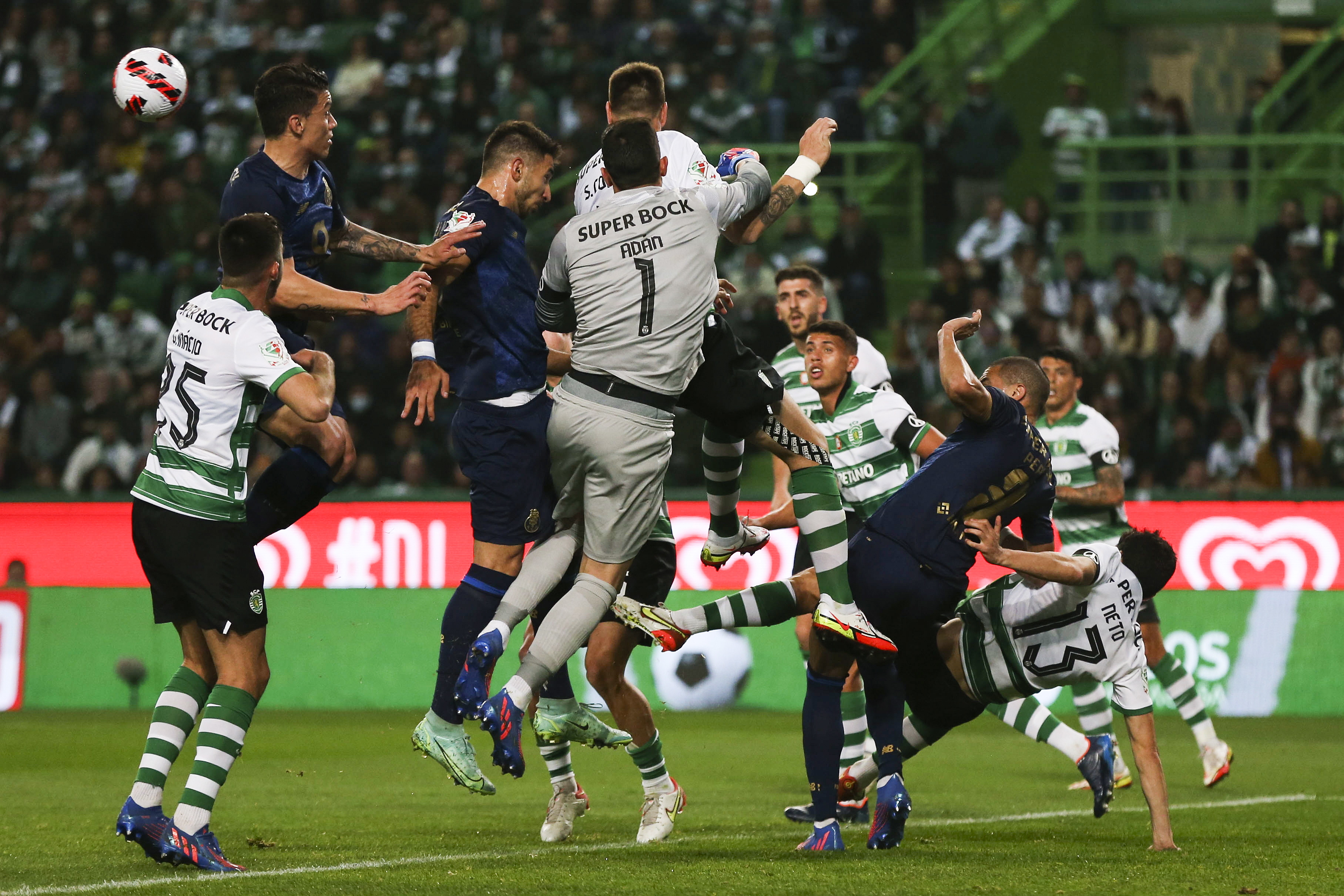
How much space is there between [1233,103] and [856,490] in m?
14.0

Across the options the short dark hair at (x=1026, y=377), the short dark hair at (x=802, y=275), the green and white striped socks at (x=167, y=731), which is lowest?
the green and white striped socks at (x=167, y=731)

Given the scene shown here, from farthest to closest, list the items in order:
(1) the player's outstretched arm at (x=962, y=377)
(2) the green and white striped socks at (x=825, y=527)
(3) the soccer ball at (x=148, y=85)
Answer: (3) the soccer ball at (x=148, y=85)
(2) the green and white striped socks at (x=825, y=527)
(1) the player's outstretched arm at (x=962, y=377)

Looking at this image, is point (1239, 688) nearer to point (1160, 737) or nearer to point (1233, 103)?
point (1160, 737)

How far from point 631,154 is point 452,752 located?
233 centimetres

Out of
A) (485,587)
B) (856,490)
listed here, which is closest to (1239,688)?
(856,490)

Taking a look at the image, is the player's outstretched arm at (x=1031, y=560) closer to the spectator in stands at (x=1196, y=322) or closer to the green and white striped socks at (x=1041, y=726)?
the green and white striped socks at (x=1041, y=726)

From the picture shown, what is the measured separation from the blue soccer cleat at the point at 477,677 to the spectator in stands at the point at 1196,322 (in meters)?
10.4

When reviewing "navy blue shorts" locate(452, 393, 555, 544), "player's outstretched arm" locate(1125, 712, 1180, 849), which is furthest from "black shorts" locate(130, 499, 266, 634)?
"player's outstretched arm" locate(1125, 712, 1180, 849)

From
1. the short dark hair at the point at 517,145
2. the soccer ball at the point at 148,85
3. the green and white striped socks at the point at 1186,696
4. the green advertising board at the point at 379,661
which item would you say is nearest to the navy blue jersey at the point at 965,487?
the short dark hair at the point at 517,145

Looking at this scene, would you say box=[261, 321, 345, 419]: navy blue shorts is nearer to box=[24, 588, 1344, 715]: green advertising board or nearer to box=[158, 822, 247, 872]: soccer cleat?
box=[158, 822, 247, 872]: soccer cleat

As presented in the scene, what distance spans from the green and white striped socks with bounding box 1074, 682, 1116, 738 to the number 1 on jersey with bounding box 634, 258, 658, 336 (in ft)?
13.2

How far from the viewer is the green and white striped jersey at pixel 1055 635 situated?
21.8ft

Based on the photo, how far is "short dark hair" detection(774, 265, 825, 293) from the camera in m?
8.98

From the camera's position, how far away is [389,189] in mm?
17984
